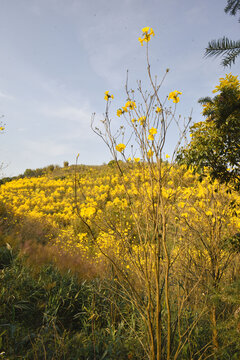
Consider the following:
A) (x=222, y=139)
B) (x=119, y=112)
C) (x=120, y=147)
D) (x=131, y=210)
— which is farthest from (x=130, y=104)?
(x=222, y=139)

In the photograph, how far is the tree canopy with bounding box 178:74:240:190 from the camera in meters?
3.21

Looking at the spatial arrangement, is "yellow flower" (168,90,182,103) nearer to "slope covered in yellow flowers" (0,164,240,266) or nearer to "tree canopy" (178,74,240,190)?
"slope covered in yellow flowers" (0,164,240,266)

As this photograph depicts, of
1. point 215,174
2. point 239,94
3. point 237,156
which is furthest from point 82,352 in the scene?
point 239,94

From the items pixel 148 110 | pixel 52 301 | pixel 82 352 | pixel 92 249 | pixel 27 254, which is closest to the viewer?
pixel 148 110

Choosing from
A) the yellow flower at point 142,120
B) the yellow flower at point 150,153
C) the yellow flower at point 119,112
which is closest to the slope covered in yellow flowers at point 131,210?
the yellow flower at point 150,153

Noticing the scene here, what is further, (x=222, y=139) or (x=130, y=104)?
(x=222, y=139)

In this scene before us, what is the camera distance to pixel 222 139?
10.6ft

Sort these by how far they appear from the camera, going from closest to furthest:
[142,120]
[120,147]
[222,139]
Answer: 1. [142,120]
2. [120,147]
3. [222,139]

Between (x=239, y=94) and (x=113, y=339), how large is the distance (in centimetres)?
387

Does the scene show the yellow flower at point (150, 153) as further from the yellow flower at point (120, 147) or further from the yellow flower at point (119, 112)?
the yellow flower at point (119, 112)

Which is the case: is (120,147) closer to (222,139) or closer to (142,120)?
(142,120)

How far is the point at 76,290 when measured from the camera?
3623 millimetres

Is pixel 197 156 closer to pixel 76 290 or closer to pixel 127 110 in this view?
pixel 127 110

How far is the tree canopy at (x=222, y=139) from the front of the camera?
3215 millimetres
